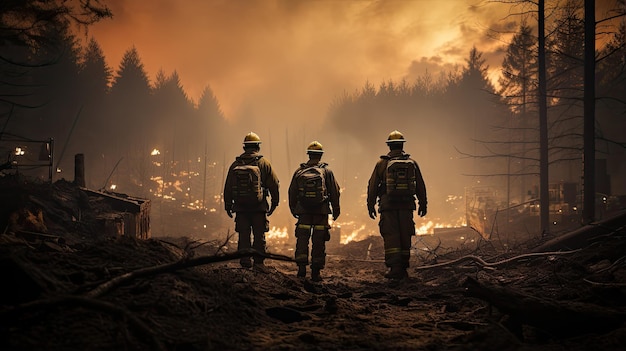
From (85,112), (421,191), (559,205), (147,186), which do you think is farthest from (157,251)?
(85,112)

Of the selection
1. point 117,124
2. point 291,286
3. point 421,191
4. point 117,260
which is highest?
point 117,124

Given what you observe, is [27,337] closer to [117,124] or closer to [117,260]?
[117,260]

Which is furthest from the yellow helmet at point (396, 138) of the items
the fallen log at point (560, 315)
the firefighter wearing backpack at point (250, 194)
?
the fallen log at point (560, 315)

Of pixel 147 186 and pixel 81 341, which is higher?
pixel 147 186

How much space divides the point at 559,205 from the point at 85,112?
52759 mm

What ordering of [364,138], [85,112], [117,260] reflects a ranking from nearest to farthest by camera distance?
1. [117,260]
2. [85,112]
3. [364,138]

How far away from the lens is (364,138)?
75.8 m

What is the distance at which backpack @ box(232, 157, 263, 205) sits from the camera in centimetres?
809

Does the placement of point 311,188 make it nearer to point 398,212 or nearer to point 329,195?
point 329,195

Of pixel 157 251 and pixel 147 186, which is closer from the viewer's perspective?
pixel 157 251

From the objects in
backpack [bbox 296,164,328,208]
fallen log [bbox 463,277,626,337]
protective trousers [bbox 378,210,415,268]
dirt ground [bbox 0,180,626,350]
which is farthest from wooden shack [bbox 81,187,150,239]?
fallen log [bbox 463,277,626,337]

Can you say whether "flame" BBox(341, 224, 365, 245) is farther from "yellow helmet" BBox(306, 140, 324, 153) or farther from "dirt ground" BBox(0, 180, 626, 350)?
"dirt ground" BBox(0, 180, 626, 350)

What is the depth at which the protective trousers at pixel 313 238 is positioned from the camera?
25.6 ft

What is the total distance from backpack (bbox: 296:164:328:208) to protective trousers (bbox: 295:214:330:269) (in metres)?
0.34
